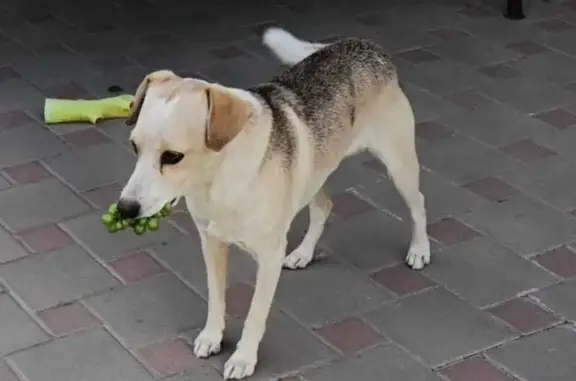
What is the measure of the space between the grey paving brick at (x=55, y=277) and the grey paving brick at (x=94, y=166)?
0.49m

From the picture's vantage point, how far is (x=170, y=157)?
2.47m

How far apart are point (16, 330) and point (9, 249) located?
19.2 inches

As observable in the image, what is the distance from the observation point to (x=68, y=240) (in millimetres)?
3627

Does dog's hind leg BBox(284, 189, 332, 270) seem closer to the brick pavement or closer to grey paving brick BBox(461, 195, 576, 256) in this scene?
the brick pavement

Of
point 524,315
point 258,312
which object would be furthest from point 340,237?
point 258,312

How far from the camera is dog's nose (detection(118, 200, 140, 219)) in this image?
Answer: 247 cm

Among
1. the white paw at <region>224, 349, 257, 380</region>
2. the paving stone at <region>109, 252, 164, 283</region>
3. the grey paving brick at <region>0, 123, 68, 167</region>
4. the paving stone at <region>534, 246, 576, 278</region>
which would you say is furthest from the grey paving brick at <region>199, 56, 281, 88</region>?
the white paw at <region>224, 349, 257, 380</region>

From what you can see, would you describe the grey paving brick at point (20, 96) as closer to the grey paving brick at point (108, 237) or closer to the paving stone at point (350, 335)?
the grey paving brick at point (108, 237)

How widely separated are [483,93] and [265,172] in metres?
2.30

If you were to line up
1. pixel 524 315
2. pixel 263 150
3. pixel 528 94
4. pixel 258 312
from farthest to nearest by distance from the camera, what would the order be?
pixel 528 94, pixel 524 315, pixel 258 312, pixel 263 150

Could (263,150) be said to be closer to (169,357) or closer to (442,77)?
(169,357)

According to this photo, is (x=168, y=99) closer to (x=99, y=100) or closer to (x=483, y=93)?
(x=99, y=100)

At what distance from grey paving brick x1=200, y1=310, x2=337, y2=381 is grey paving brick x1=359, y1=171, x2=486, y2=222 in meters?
0.80

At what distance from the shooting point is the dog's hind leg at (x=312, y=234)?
11.5 ft
